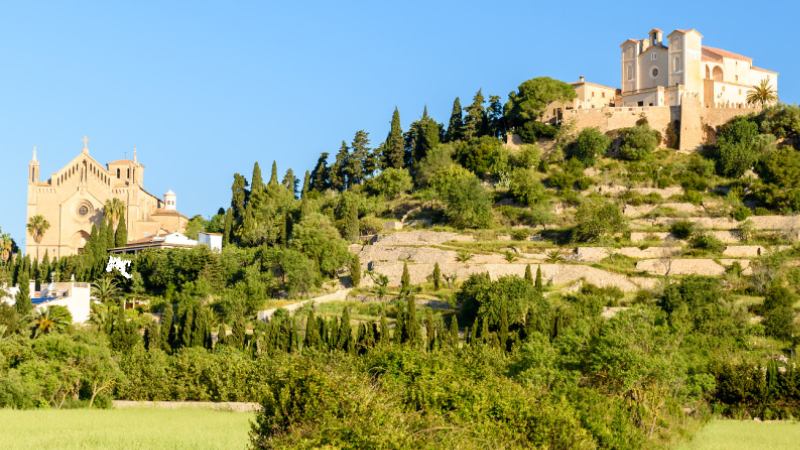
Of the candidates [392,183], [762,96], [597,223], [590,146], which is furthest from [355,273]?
[762,96]

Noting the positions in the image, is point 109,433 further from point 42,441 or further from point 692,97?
point 692,97

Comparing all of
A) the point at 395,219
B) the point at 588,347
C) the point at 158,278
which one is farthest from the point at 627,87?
the point at 588,347

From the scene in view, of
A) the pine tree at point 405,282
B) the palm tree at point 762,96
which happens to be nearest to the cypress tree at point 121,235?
the pine tree at point 405,282

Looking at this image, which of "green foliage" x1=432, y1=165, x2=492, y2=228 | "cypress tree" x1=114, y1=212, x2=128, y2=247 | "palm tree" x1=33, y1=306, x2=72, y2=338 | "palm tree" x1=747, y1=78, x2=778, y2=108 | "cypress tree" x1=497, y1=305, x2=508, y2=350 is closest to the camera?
"cypress tree" x1=497, y1=305, x2=508, y2=350

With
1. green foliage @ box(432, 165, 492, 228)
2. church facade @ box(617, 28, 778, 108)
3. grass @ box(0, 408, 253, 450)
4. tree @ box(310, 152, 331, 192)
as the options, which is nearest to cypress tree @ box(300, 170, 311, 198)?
tree @ box(310, 152, 331, 192)

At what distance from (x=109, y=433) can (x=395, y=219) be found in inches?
1443

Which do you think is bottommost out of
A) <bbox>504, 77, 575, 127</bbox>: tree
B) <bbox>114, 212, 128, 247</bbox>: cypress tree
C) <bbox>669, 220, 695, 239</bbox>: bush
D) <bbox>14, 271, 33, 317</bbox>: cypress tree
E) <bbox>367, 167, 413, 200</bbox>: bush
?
<bbox>14, 271, 33, 317</bbox>: cypress tree

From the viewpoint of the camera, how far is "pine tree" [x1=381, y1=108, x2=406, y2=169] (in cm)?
7150

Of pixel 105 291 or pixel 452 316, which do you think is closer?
pixel 452 316

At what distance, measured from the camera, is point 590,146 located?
218 ft

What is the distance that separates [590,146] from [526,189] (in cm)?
585

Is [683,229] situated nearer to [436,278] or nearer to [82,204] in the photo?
[436,278]

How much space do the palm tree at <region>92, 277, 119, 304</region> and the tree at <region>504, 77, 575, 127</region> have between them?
25980 millimetres

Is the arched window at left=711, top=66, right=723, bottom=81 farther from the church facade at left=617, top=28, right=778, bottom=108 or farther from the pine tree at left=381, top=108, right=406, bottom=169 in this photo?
the pine tree at left=381, top=108, right=406, bottom=169
